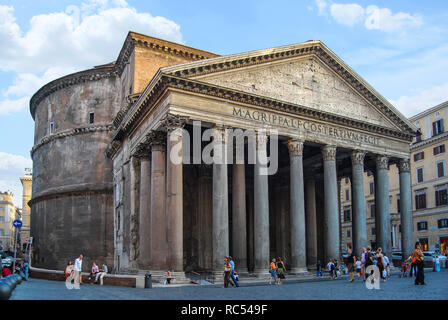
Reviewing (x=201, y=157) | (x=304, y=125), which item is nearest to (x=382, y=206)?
(x=304, y=125)

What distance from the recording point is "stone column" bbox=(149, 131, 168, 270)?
66.3ft

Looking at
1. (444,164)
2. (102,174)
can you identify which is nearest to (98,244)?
(102,174)

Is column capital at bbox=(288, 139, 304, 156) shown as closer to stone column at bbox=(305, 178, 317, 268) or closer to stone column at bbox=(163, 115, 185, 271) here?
stone column at bbox=(163, 115, 185, 271)

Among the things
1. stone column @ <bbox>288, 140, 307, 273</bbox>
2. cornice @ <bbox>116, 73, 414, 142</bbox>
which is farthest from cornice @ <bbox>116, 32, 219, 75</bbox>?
stone column @ <bbox>288, 140, 307, 273</bbox>

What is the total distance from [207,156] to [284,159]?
8.21m

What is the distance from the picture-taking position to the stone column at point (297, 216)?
868 inches

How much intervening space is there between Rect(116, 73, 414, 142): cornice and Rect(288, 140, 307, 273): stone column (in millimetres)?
1923

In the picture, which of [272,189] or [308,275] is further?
[272,189]

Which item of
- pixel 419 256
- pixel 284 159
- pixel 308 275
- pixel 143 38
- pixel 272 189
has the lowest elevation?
pixel 308 275

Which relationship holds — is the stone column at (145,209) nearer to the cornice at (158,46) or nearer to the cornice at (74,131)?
the cornice at (158,46)

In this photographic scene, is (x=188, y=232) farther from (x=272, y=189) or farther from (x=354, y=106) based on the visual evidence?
(x=354, y=106)

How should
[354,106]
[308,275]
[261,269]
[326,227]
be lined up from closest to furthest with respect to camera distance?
[261,269] → [308,275] → [326,227] → [354,106]

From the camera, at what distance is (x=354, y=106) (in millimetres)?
26047

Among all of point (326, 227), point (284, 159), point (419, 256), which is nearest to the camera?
point (419, 256)
